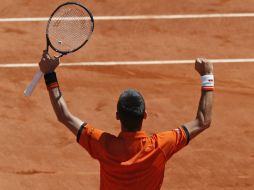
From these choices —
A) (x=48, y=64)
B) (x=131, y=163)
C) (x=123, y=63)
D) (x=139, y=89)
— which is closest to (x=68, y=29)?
(x=48, y=64)

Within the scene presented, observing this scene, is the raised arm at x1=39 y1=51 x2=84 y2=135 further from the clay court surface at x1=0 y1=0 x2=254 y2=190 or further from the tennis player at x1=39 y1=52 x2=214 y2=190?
the clay court surface at x1=0 y1=0 x2=254 y2=190

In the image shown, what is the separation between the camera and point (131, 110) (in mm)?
5688

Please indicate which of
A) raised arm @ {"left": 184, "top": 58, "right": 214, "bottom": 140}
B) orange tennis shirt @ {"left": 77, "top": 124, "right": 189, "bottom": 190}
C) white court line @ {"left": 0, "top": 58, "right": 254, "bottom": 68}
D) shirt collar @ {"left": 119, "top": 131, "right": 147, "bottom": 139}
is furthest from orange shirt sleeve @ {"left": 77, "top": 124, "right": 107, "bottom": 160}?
white court line @ {"left": 0, "top": 58, "right": 254, "bottom": 68}

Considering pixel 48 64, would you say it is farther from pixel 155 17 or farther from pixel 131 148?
pixel 155 17

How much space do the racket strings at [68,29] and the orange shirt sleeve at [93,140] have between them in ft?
6.27

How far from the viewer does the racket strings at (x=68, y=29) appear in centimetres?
772

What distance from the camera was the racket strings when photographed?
7723mm

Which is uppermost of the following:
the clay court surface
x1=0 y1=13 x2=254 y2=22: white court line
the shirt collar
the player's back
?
the shirt collar

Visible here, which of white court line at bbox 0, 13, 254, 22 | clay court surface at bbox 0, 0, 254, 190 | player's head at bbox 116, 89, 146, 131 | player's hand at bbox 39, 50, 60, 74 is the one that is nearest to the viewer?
player's head at bbox 116, 89, 146, 131

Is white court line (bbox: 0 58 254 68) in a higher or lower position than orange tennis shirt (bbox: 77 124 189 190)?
lower

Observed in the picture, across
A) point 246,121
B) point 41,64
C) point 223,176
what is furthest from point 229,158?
point 41,64

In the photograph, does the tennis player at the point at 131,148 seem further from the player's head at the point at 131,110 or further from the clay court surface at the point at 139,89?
the clay court surface at the point at 139,89

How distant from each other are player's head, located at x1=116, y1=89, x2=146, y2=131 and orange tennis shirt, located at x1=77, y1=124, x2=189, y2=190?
0.34 feet

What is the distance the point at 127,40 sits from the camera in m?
14.6
